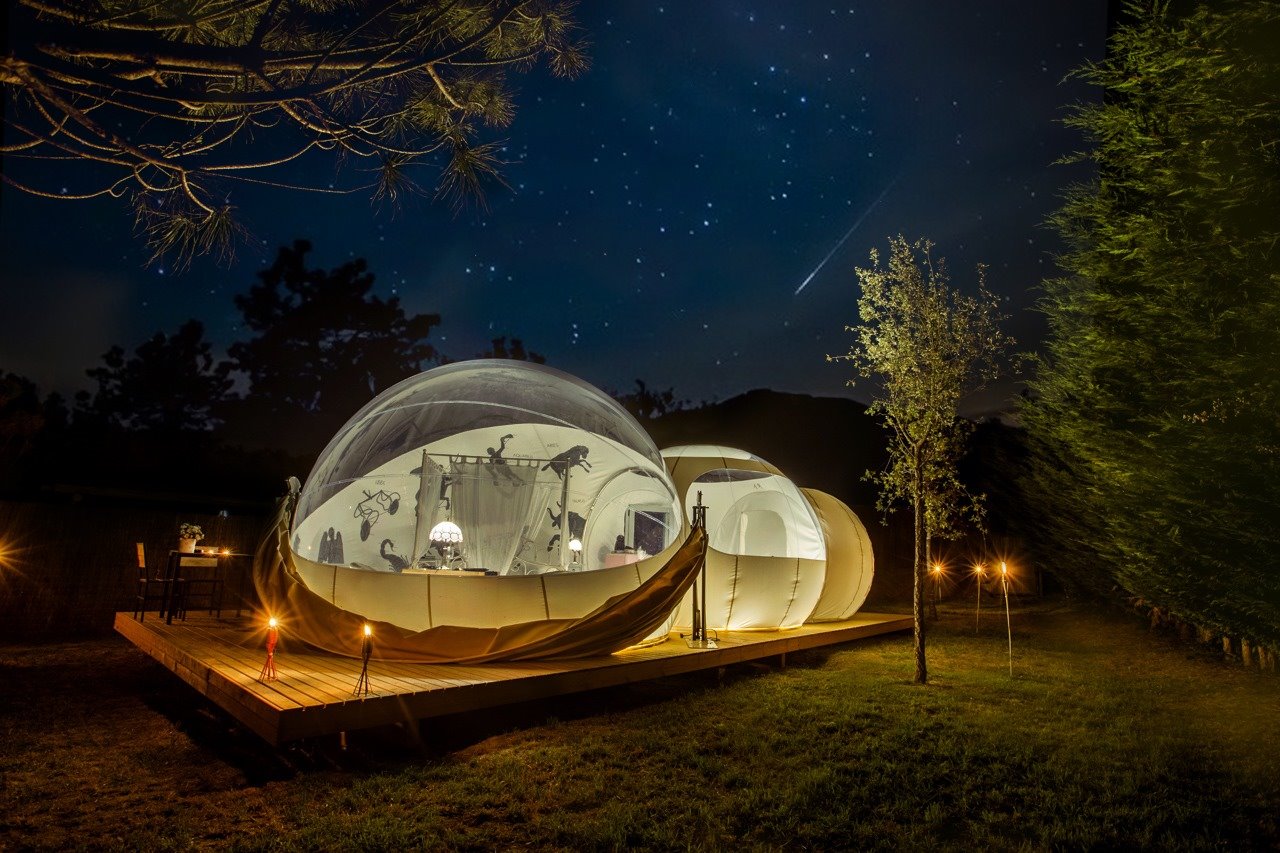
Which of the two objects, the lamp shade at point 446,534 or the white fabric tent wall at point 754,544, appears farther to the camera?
the white fabric tent wall at point 754,544

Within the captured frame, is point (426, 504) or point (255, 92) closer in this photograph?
point (255, 92)

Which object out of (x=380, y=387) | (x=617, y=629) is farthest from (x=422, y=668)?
(x=380, y=387)

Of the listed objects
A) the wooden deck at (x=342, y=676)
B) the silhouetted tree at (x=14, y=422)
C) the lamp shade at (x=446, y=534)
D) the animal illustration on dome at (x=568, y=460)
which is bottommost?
the wooden deck at (x=342, y=676)

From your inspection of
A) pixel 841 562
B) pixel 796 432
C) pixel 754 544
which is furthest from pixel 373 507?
pixel 796 432

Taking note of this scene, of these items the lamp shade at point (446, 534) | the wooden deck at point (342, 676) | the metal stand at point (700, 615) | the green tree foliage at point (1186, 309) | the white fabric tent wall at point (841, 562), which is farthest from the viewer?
the white fabric tent wall at point (841, 562)

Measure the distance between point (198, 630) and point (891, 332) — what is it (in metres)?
7.79

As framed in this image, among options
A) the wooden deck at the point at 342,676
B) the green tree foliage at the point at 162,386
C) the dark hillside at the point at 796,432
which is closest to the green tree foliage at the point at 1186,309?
the wooden deck at the point at 342,676

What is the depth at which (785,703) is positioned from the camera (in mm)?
6117

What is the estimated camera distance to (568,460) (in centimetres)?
829

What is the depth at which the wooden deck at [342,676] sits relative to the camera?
4.24 metres

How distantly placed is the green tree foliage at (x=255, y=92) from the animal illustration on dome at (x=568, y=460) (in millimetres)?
3475

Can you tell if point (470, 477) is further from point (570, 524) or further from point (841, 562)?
point (841, 562)

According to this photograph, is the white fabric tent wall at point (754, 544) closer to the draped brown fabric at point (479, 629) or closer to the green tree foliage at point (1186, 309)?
the draped brown fabric at point (479, 629)

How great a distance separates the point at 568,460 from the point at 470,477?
113cm
